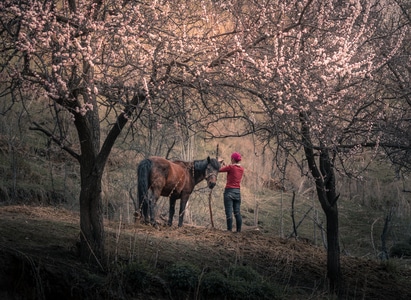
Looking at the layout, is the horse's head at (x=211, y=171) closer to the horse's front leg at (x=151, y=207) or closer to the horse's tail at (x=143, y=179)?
the horse's front leg at (x=151, y=207)

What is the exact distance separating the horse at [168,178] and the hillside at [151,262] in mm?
691

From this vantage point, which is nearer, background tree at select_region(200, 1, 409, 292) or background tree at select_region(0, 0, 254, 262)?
background tree at select_region(0, 0, 254, 262)

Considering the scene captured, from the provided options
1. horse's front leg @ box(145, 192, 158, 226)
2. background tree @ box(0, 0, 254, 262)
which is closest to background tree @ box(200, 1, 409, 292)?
background tree @ box(0, 0, 254, 262)

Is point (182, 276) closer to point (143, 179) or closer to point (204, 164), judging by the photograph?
point (143, 179)

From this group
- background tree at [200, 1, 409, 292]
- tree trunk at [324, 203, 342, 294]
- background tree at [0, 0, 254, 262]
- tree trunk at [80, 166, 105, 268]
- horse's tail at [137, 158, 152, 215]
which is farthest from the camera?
horse's tail at [137, 158, 152, 215]

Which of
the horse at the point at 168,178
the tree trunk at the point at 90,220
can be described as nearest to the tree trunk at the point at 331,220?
the horse at the point at 168,178

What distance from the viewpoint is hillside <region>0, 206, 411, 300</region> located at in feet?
30.2

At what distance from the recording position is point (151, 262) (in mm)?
11156

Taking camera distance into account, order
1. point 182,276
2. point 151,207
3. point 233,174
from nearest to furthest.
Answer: point 182,276, point 151,207, point 233,174

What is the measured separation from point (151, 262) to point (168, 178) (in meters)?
4.45

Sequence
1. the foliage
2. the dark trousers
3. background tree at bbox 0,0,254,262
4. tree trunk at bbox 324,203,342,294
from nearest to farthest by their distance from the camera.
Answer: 1. background tree at bbox 0,0,254,262
2. the foliage
3. tree trunk at bbox 324,203,342,294
4. the dark trousers

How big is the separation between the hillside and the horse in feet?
2.27

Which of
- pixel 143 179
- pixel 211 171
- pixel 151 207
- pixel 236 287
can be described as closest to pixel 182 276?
pixel 236 287

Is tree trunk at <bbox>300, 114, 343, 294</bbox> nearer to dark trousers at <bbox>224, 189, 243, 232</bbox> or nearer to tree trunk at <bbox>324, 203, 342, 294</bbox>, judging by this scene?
tree trunk at <bbox>324, 203, 342, 294</bbox>
